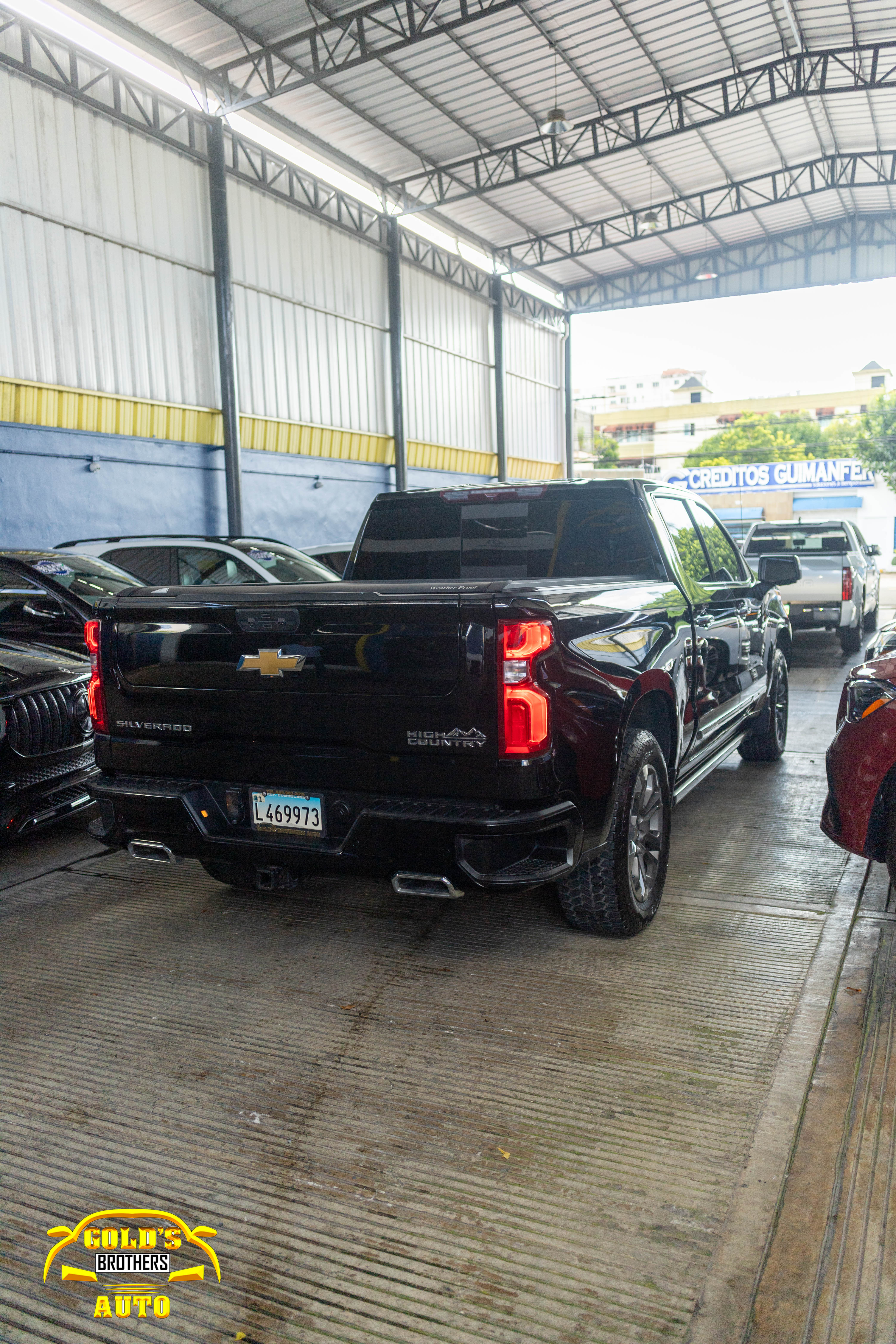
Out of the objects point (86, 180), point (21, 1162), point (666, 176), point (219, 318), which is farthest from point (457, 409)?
point (21, 1162)

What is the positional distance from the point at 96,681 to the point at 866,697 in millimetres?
3013

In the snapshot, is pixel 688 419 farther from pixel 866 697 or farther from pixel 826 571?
pixel 866 697

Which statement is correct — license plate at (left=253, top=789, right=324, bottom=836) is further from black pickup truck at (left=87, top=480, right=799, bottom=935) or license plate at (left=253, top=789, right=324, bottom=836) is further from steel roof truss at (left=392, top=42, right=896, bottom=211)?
steel roof truss at (left=392, top=42, right=896, bottom=211)

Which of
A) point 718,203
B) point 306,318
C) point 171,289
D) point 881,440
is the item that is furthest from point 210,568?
point 881,440

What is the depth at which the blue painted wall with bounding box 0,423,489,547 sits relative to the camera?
13055 millimetres

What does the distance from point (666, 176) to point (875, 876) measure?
22.3 meters

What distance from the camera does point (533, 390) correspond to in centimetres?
2828

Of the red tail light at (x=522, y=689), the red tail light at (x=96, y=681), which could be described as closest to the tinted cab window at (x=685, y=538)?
the red tail light at (x=522, y=689)

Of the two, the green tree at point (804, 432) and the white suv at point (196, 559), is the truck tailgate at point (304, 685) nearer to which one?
the white suv at point (196, 559)

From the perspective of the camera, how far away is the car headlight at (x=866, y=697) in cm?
379

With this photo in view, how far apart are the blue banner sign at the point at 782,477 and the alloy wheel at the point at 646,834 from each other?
140 ft

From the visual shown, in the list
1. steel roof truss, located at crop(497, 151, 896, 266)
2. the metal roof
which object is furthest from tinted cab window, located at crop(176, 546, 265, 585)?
steel roof truss, located at crop(497, 151, 896, 266)

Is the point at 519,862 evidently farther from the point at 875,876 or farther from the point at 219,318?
the point at 219,318

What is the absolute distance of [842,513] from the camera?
2064 inches
